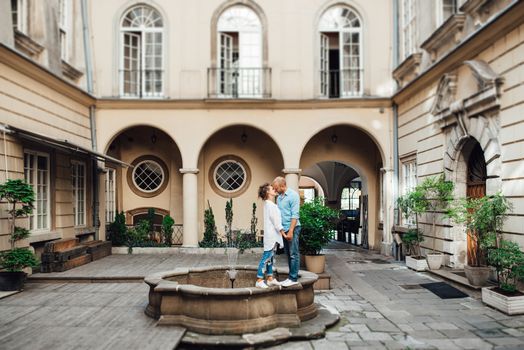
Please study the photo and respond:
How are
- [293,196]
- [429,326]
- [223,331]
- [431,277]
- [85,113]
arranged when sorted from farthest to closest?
[85,113] < [431,277] < [293,196] < [429,326] < [223,331]

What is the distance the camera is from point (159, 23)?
15.0m

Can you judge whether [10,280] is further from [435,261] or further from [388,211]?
[388,211]

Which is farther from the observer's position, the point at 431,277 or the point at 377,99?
the point at 377,99

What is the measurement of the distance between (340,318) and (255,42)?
10.2 m

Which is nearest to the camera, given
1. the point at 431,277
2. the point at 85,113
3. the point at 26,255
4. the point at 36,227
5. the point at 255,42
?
the point at 26,255

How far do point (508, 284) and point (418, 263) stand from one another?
3532 mm

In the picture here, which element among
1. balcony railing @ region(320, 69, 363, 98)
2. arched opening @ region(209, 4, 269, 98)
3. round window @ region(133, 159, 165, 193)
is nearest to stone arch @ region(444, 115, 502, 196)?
balcony railing @ region(320, 69, 363, 98)

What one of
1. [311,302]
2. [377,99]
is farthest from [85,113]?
[311,302]

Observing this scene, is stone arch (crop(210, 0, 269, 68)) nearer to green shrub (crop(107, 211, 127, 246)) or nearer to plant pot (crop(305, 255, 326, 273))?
green shrub (crop(107, 211, 127, 246))

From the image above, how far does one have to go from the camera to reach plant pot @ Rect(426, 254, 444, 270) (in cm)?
1072

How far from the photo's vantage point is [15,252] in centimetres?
886

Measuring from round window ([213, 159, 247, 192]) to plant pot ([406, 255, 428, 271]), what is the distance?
6795 millimetres

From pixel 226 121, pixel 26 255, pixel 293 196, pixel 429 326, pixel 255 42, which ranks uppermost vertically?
pixel 255 42

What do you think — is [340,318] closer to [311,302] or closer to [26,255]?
[311,302]
